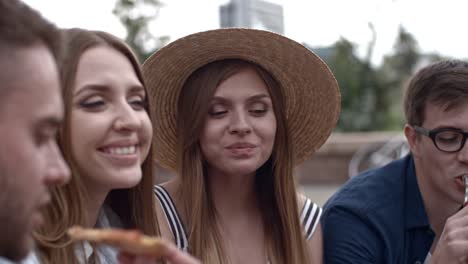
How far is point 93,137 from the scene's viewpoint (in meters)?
2.38

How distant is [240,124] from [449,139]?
3.13ft

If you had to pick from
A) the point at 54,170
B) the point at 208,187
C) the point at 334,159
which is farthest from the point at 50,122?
the point at 334,159

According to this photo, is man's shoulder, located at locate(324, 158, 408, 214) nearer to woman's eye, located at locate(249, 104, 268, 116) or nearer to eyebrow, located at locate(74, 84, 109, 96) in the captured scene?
woman's eye, located at locate(249, 104, 268, 116)

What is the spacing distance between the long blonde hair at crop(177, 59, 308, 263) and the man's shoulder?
0.26 metres

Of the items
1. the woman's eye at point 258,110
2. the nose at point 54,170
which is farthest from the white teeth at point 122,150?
the woman's eye at point 258,110

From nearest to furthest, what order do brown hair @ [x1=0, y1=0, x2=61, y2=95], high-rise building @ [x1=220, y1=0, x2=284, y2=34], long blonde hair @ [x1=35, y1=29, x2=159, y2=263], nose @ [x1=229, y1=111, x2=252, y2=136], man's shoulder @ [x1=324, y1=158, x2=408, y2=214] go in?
brown hair @ [x1=0, y1=0, x2=61, y2=95] < long blonde hair @ [x1=35, y1=29, x2=159, y2=263] < nose @ [x1=229, y1=111, x2=252, y2=136] < man's shoulder @ [x1=324, y1=158, x2=408, y2=214] < high-rise building @ [x1=220, y1=0, x2=284, y2=34]

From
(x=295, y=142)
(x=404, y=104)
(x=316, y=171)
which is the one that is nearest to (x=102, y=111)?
(x=295, y=142)

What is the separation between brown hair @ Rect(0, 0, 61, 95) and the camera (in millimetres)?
1599

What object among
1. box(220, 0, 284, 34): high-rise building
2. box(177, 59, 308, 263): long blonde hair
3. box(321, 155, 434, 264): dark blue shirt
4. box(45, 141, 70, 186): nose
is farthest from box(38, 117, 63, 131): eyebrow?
box(220, 0, 284, 34): high-rise building

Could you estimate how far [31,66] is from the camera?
1.63 meters

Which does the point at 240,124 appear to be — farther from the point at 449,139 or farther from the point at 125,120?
the point at 449,139

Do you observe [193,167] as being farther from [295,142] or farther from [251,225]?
[295,142]

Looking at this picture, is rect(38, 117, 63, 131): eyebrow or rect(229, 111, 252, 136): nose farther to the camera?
rect(229, 111, 252, 136): nose

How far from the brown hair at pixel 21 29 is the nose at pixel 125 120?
0.67 metres
